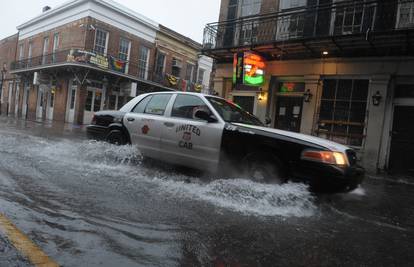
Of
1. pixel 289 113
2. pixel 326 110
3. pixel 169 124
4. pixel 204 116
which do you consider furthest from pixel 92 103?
pixel 204 116

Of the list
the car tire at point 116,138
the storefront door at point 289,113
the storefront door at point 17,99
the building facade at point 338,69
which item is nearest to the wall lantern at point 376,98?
the building facade at point 338,69

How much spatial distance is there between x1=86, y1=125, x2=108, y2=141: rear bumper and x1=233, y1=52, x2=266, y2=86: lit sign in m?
7.21

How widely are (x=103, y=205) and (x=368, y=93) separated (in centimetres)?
1043

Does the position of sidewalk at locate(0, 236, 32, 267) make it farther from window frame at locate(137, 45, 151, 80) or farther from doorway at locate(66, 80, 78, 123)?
window frame at locate(137, 45, 151, 80)

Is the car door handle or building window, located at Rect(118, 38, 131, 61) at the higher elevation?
building window, located at Rect(118, 38, 131, 61)

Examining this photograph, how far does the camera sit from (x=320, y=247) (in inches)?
124

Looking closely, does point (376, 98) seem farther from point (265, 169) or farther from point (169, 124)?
point (169, 124)

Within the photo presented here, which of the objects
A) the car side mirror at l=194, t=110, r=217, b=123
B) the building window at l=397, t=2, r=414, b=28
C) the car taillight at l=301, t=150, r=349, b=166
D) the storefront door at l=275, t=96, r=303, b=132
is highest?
the building window at l=397, t=2, r=414, b=28

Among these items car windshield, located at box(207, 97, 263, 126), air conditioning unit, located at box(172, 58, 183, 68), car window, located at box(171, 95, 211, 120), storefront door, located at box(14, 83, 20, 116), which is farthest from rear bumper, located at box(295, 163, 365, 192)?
storefront door, located at box(14, 83, 20, 116)

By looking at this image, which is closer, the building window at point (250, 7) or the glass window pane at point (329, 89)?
the glass window pane at point (329, 89)

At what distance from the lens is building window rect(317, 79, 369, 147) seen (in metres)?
11.7

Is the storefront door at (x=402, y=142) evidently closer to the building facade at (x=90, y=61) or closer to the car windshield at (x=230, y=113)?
the car windshield at (x=230, y=113)

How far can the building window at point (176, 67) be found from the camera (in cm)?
3061

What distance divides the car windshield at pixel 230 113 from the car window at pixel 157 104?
91cm
